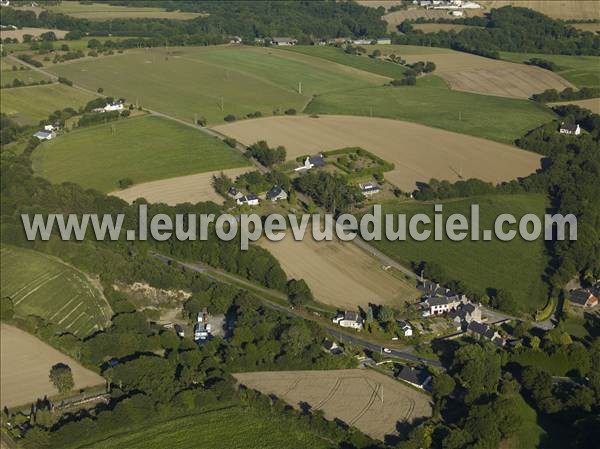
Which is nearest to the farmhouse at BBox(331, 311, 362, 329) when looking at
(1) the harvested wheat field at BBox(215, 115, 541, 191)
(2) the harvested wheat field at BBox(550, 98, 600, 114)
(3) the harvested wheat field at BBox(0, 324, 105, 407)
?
(3) the harvested wheat field at BBox(0, 324, 105, 407)

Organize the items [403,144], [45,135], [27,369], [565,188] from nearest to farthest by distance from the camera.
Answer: [27,369], [565,188], [403,144], [45,135]

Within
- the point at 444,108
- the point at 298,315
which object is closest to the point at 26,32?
the point at 444,108

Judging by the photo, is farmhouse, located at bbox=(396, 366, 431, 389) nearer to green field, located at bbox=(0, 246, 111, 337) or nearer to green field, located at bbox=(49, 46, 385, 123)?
green field, located at bbox=(0, 246, 111, 337)

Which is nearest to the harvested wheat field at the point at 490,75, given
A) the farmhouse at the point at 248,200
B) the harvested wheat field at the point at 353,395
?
the farmhouse at the point at 248,200

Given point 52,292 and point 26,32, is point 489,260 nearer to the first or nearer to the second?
point 52,292

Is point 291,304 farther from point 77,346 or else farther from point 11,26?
point 11,26
